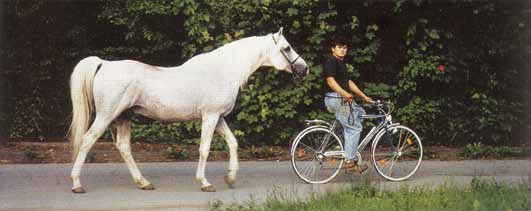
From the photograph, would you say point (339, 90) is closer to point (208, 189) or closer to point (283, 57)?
point (283, 57)

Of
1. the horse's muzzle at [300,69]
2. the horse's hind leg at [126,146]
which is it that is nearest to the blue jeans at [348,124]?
the horse's muzzle at [300,69]

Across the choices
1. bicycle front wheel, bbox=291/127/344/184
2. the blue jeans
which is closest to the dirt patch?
bicycle front wheel, bbox=291/127/344/184

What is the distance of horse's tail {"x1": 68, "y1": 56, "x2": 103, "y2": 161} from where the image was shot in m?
10.5

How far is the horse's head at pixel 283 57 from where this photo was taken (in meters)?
11.1

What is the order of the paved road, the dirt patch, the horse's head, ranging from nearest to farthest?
1. the paved road
2. the horse's head
3. the dirt patch

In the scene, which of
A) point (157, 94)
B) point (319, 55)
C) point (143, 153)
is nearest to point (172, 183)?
point (157, 94)

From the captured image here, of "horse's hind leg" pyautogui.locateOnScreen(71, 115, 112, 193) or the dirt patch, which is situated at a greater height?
"horse's hind leg" pyautogui.locateOnScreen(71, 115, 112, 193)

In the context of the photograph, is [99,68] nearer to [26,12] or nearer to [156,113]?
[156,113]

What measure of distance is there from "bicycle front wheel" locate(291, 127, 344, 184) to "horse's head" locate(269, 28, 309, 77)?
788 mm

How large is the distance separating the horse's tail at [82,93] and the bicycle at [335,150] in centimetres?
248

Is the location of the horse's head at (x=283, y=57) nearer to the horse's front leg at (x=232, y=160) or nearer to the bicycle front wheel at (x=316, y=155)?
the bicycle front wheel at (x=316, y=155)

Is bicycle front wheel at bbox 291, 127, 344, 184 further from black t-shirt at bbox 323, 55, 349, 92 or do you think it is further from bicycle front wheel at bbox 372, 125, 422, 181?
black t-shirt at bbox 323, 55, 349, 92

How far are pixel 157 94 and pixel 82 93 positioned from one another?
2.78 feet

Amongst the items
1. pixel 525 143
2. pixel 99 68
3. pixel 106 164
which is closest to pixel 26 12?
pixel 106 164
